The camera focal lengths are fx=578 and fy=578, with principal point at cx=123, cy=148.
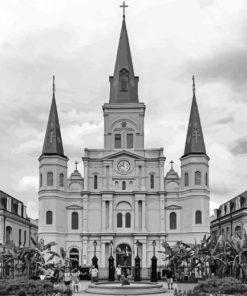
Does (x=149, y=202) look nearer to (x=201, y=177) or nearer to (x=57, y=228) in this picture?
(x=201, y=177)

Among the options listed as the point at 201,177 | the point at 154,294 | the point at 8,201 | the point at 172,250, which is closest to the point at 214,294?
the point at 154,294

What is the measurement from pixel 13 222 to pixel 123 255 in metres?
16.2

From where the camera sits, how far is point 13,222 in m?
78.3

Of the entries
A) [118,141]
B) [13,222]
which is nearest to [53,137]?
[118,141]

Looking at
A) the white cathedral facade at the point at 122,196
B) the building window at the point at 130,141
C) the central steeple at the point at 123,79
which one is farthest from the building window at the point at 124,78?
the building window at the point at 130,141

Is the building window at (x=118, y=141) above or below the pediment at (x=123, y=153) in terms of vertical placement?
above

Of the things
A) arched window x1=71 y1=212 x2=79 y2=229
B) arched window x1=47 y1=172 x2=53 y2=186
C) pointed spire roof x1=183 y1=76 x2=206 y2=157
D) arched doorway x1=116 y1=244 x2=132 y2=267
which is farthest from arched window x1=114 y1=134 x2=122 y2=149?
arched doorway x1=116 y1=244 x2=132 y2=267

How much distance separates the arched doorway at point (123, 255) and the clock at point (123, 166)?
9.63 meters

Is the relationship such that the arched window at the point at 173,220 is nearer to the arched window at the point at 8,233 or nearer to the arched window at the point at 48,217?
the arched window at the point at 48,217

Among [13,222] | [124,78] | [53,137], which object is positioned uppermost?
[124,78]

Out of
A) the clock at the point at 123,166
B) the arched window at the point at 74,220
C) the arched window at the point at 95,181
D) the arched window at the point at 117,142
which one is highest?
the arched window at the point at 117,142

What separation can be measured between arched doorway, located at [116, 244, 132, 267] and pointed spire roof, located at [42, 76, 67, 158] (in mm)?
14185

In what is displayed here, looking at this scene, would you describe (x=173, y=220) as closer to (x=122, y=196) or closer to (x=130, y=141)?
(x=122, y=196)

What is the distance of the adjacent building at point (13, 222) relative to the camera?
73.5 metres
